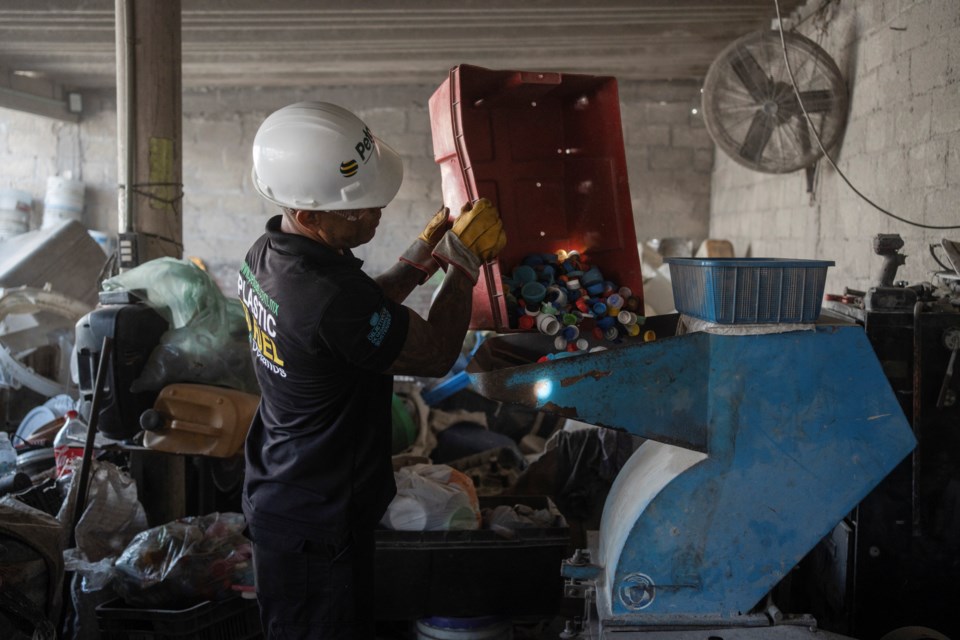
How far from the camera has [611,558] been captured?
209cm

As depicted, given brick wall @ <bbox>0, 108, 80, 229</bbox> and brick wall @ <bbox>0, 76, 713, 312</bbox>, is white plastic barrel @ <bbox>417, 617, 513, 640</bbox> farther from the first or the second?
brick wall @ <bbox>0, 108, 80, 229</bbox>

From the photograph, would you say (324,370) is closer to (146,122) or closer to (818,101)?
(146,122)

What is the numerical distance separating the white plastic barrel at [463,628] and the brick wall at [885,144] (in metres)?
2.20

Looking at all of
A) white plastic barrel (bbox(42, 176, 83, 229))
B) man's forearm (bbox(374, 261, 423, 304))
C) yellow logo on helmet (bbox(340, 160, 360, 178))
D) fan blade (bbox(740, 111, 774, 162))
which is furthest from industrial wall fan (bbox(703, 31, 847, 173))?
white plastic barrel (bbox(42, 176, 83, 229))

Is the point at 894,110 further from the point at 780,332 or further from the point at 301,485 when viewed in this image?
the point at 301,485

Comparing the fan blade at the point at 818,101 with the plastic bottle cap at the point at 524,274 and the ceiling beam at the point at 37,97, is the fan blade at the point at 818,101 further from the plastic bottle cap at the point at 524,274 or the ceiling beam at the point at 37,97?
the ceiling beam at the point at 37,97

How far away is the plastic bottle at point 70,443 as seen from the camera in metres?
3.29

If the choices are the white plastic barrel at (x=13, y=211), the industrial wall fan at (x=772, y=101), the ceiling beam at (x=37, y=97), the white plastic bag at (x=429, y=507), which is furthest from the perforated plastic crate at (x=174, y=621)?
the white plastic barrel at (x=13, y=211)

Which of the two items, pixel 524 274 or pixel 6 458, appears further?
pixel 6 458

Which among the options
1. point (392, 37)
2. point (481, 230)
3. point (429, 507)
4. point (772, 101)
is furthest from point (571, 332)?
point (392, 37)

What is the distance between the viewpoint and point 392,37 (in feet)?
19.3

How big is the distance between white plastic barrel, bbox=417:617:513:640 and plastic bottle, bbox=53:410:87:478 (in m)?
1.53

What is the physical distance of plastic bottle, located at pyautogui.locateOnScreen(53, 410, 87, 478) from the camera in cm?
329

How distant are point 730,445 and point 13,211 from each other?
26.1 feet
